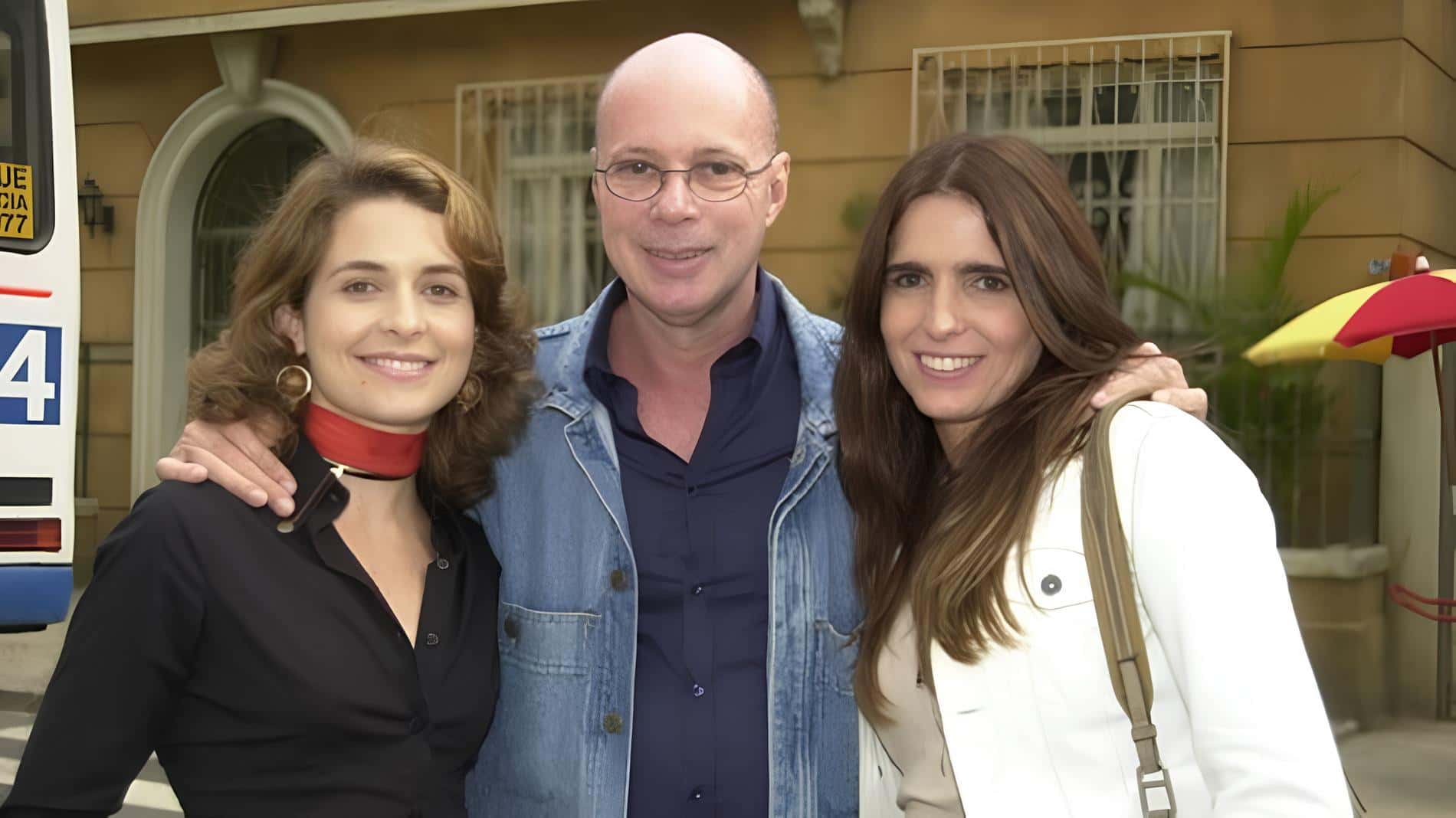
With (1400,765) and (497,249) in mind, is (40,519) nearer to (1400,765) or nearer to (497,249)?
(497,249)

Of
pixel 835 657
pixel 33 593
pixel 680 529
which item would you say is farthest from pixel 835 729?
pixel 33 593

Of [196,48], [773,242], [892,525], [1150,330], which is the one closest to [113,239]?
[196,48]

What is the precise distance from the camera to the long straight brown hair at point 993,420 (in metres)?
2.28

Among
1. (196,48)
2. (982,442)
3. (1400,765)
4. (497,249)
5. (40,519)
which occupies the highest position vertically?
(196,48)

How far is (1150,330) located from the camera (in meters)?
8.70

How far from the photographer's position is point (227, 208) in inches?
483

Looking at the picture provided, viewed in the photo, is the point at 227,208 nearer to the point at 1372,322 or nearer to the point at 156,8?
the point at 156,8

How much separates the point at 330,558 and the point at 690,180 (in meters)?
1.14

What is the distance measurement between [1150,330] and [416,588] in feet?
22.9

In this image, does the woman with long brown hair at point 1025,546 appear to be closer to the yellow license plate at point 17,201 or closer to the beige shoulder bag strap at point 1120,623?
the beige shoulder bag strap at point 1120,623

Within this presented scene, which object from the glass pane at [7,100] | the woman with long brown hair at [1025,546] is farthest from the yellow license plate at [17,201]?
the woman with long brown hair at [1025,546]

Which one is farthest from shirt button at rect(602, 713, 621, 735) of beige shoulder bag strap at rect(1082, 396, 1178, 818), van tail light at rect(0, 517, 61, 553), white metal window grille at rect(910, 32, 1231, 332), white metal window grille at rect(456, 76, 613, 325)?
white metal window grille at rect(456, 76, 613, 325)

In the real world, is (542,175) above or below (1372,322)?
above

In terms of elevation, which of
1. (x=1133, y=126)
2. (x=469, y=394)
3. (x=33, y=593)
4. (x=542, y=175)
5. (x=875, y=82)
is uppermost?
(x=875, y=82)
